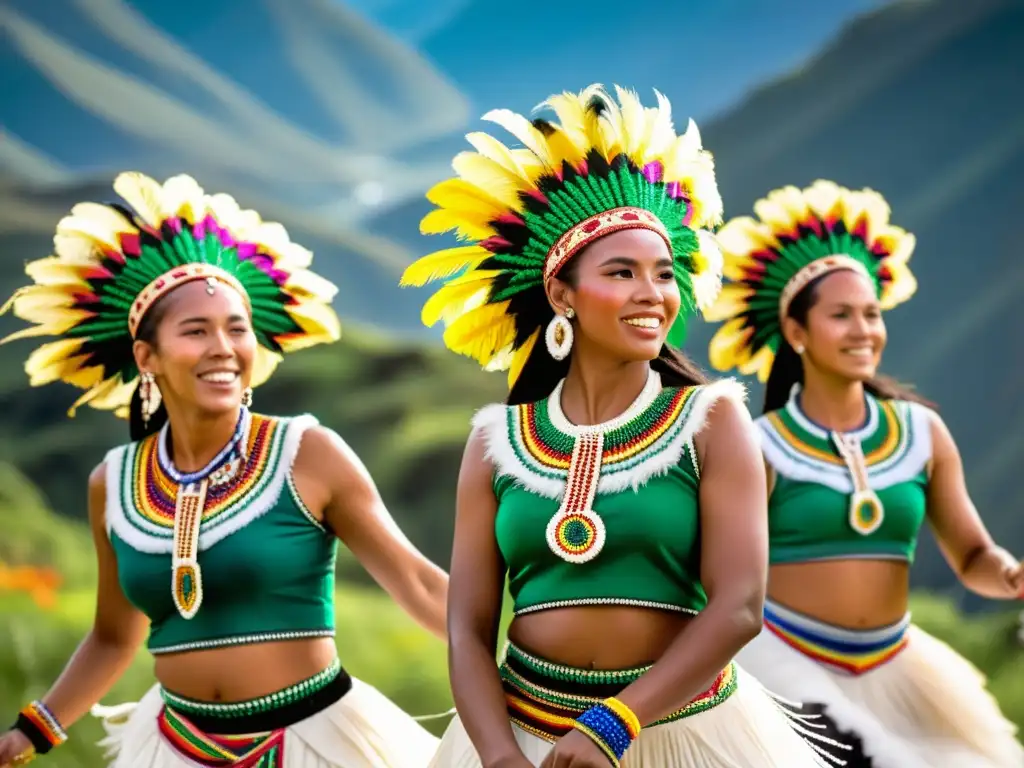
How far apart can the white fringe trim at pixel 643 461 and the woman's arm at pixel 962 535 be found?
63.7 inches

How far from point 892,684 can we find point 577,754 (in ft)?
6.52

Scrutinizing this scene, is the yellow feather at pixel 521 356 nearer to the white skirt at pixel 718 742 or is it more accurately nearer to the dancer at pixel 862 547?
the white skirt at pixel 718 742

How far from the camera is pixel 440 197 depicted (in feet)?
10.1

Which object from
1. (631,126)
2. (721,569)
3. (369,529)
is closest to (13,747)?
(369,529)

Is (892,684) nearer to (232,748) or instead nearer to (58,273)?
(232,748)

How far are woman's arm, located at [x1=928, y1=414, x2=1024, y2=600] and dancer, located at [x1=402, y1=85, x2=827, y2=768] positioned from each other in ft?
4.63

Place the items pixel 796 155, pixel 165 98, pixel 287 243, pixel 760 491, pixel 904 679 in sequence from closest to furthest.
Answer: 1. pixel 760 491
2. pixel 287 243
3. pixel 904 679
4. pixel 796 155
5. pixel 165 98

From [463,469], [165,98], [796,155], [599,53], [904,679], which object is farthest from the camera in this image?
[165,98]

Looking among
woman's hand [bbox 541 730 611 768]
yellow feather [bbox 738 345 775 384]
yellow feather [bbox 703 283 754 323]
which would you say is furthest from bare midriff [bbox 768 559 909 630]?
woman's hand [bbox 541 730 611 768]

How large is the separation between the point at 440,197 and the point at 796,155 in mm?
7020

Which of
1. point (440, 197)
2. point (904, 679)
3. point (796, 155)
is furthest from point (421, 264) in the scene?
point (796, 155)

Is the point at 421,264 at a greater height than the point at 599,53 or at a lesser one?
lesser

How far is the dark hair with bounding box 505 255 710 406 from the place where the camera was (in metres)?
3.05

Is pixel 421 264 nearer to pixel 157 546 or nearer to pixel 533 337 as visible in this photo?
pixel 533 337
